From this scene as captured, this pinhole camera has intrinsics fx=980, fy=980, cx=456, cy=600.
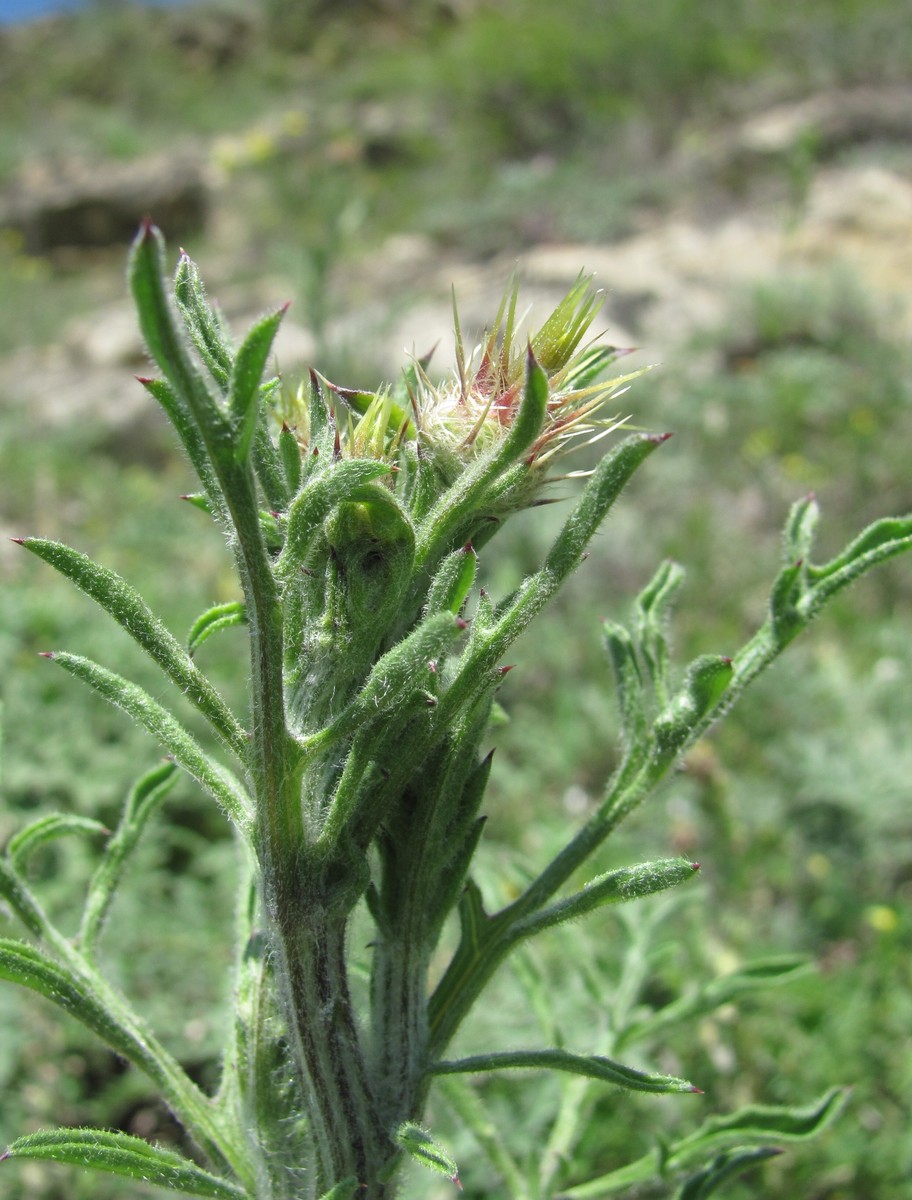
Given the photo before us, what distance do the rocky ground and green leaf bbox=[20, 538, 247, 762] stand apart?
22.6 feet

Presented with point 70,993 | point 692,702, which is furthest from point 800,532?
point 70,993

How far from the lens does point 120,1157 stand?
2.76ft

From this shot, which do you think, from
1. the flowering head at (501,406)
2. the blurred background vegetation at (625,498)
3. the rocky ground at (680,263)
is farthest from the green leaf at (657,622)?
the rocky ground at (680,263)

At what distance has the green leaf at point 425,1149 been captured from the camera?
80 centimetres

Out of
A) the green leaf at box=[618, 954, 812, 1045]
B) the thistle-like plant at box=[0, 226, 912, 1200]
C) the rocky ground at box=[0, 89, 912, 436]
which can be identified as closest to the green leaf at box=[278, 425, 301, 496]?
the thistle-like plant at box=[0, 226, 912, 1200]

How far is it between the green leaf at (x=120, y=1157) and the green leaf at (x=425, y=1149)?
0.18 meters

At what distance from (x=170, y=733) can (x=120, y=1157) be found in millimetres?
362

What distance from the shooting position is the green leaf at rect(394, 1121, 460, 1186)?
2.64ft

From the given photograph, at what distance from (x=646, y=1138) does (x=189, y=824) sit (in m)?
1.98

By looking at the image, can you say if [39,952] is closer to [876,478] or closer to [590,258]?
[876,478]

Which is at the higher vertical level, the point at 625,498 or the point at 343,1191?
the point at 625,498

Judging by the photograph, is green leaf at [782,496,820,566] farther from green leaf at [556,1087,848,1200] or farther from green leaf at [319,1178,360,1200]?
green leaf at [319,1178,360,1200]

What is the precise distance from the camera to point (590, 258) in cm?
1078

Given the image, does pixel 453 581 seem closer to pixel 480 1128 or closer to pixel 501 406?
pixel 501 406
